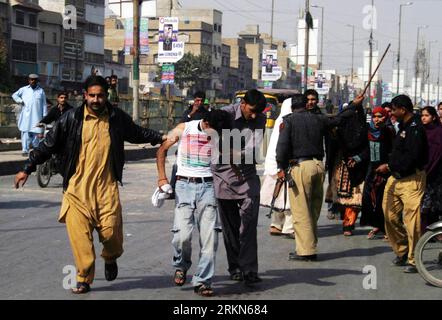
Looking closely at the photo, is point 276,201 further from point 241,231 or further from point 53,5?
point 53,5

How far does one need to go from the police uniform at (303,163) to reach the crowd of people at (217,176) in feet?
0.03

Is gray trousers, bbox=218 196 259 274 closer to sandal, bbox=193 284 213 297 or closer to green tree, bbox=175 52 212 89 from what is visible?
sandal, bbox=193 284 213 297

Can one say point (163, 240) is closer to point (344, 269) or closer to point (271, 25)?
point (344, 269)

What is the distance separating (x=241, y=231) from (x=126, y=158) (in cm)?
1541

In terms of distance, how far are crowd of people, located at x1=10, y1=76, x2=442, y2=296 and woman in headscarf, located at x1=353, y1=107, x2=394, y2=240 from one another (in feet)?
2.74

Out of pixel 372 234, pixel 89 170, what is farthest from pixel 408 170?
pixel 89 170

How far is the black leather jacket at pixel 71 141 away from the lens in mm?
6188

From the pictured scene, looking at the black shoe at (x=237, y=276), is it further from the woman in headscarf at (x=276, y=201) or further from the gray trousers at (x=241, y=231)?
the woman in headscarf at (x=276, y=201)

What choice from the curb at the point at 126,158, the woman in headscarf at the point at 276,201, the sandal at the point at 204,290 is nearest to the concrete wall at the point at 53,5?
the curb at the point at 126,158

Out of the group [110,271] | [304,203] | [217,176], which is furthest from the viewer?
[304,203]

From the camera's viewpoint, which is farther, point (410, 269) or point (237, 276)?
point (410, 269)

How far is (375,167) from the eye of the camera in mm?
9969

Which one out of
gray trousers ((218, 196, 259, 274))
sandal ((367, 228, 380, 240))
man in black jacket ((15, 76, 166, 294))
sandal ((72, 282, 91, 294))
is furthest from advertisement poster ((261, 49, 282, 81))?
sandal ((72, 282, 91, 294))
